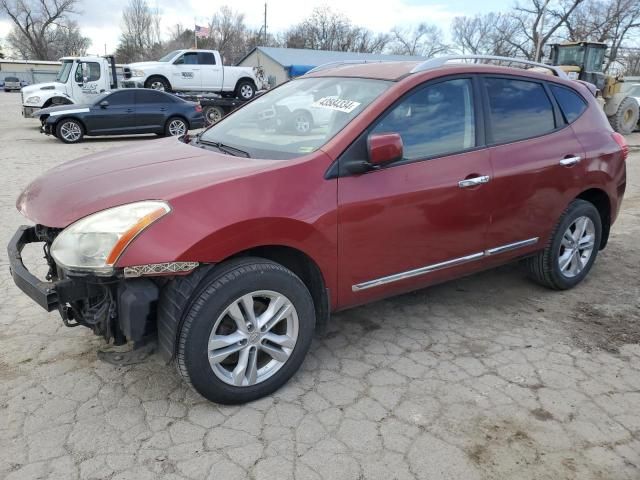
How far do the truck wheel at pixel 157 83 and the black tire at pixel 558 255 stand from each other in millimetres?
17834

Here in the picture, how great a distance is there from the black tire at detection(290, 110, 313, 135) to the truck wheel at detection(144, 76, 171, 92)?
57.6ft

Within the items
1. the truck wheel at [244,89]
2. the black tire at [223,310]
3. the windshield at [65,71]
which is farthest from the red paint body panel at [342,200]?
the truck wheel at [244,89]

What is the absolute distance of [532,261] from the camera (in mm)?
4285

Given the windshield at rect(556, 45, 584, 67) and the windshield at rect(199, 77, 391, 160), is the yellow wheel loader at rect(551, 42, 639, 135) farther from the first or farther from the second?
the windshield at rect(199, 77, 391, 160)

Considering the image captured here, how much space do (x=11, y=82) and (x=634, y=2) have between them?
62952 mm

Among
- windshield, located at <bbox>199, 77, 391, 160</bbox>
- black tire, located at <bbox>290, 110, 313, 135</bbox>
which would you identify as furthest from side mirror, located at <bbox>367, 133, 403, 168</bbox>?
black tire, located at <bbox>290, 110, 313, 135</bbox>

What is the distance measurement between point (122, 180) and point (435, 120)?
192 centimetres

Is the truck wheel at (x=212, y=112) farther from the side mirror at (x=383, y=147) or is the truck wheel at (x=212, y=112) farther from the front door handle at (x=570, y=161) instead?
the side mirror at (x=383, y=147)

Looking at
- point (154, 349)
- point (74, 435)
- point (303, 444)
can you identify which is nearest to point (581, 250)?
point (303, 444)

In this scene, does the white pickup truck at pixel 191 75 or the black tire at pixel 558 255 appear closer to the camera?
the black tire at pixel 558 255

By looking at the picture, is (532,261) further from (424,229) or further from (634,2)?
(634,2)

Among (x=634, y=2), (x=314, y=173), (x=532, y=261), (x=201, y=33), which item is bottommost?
(x=532, y=261)

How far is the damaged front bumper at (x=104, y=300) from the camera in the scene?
238cm

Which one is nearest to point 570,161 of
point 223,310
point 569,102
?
point 569,102
